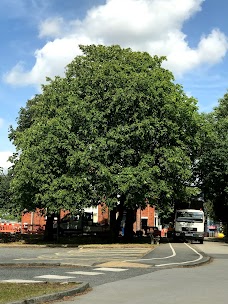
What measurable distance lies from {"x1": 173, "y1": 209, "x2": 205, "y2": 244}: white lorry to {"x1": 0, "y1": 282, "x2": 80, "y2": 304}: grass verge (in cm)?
3134

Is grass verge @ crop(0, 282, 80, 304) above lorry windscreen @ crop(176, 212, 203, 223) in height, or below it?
below

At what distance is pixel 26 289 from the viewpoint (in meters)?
10.9

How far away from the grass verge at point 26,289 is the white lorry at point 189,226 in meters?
31.3

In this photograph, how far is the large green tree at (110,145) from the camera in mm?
32281

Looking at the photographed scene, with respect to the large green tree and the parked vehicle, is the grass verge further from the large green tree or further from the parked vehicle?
the parked vehicle

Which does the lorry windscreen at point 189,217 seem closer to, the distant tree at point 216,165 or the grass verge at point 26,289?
the distant tree at point 216,165

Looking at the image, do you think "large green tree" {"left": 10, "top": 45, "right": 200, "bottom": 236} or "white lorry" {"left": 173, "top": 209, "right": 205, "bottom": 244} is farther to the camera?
"white lorry" {"left": 173, "top": 209, "right": 205, "bottom": 244}

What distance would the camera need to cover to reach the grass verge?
31.0 ft

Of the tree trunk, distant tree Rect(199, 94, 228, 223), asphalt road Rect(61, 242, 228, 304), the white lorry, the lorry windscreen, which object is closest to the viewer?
asphalt road Rect(61, 242, 228, 304)

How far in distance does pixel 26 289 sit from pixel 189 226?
3296 cm

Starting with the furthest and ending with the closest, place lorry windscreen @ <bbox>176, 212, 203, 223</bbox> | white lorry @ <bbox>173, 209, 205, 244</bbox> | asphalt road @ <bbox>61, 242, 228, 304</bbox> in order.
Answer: lorry windscreen @ <bbox>176, 212, 203, 223</bbox> → white lorry @ <bbox>173, 209, 205, 244</bbox> → asphalt road @ <bbox>61, 242, 228, 304</bbox>

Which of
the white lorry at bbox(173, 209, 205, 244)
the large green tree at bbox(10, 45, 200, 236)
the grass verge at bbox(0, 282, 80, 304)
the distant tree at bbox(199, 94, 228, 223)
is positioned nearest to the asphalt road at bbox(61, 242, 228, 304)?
the grass verge at bbox(0, 282, 80, 304)

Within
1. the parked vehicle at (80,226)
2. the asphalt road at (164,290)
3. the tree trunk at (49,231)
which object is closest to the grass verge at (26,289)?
the asphalt road at (164,290)

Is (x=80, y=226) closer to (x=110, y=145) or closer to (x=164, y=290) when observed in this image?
(x=110, y=145)
